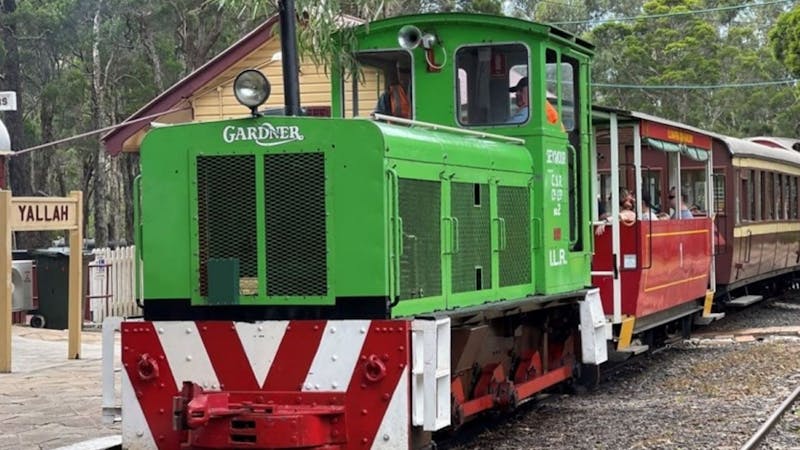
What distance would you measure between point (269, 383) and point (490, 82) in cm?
307

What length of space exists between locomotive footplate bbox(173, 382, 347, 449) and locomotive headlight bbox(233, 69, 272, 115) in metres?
1.66

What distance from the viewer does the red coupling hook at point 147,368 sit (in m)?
6.42

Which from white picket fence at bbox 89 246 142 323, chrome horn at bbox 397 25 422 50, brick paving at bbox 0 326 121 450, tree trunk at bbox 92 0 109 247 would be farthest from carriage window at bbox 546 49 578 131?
tree trunk at bbox 92 0 109 247

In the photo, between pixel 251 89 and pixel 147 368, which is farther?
pixel 251 89

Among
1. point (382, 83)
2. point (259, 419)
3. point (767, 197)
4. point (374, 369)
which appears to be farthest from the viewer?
point (767, 197)

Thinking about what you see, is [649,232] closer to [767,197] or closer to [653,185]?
[653,185]

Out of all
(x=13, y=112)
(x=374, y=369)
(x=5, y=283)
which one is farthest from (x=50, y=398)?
(x=13, y=112)

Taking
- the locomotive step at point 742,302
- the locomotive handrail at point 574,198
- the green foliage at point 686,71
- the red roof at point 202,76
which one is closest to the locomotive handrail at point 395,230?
the locomotive handrail at point 574,198

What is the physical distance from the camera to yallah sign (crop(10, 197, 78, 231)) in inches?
487

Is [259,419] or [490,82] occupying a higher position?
[490,82]

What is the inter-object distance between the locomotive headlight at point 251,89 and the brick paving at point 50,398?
2.40 meters

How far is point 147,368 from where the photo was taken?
6.43 metres

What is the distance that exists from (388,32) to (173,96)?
34.1 feet

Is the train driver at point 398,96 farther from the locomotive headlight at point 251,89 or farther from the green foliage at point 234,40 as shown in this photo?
the green foliage at point 234,40
